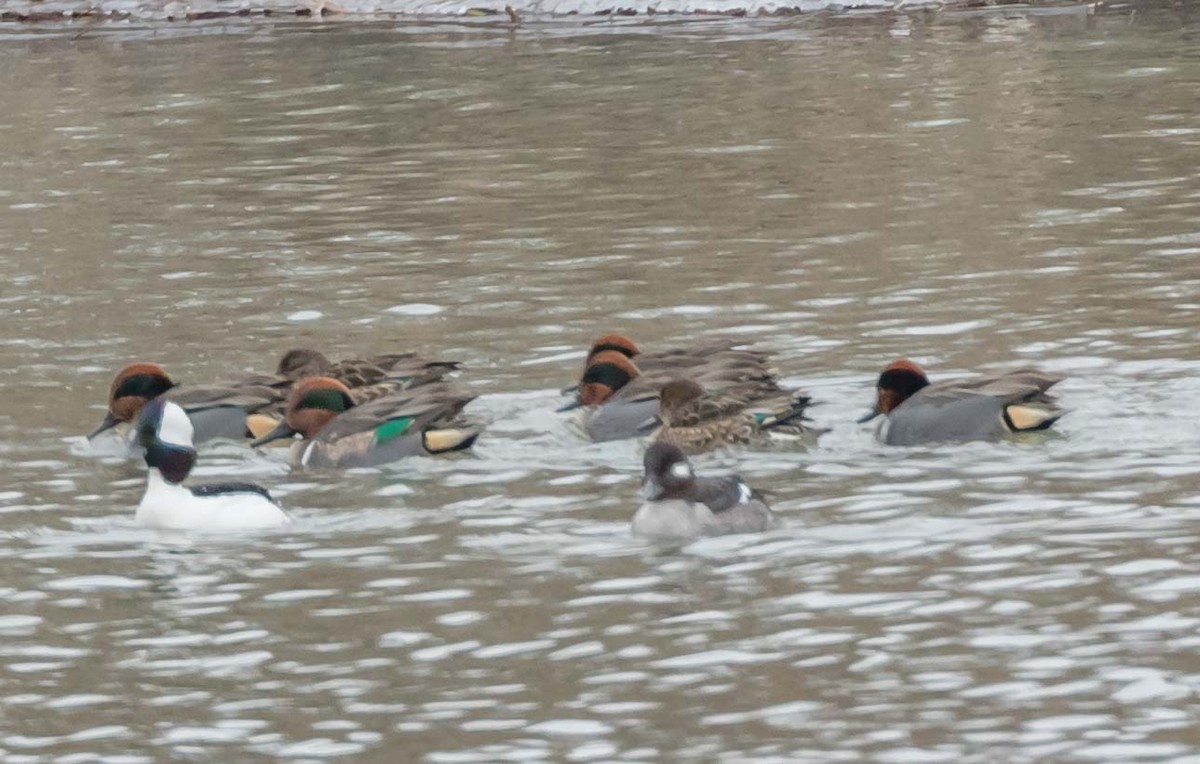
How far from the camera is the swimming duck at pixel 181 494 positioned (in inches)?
486

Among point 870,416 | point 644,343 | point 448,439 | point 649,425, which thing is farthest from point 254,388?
point 870,416

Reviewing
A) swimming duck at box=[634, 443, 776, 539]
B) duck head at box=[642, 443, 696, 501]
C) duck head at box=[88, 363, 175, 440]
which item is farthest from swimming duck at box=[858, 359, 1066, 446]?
duck head at box=[88, 363, 175, 440]

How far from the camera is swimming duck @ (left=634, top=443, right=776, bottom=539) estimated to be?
38.5 feet

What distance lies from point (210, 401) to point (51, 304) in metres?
4.44

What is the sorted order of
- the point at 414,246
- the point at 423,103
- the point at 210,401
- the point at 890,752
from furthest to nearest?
the point at 423,103, the point at 414,246, the point at 210,401, the point at 890,752

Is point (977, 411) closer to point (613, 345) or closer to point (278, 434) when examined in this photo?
point (613, 345)

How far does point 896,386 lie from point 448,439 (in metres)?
2.32

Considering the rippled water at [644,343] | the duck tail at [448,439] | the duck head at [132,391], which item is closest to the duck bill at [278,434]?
the rippled water at [644,343]

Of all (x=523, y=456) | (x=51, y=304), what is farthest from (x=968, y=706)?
(x=51, y=304)

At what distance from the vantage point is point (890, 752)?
8789 millimetres

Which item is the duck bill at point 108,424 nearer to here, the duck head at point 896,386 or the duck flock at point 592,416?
the duck flock at point 592,416

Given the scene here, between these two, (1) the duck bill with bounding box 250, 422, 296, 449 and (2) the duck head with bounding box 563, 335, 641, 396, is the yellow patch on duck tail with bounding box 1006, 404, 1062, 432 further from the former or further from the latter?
(1) the duck bill with bounding box 250, 422, 296, 449

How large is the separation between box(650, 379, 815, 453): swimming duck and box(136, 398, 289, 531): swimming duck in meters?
2.29

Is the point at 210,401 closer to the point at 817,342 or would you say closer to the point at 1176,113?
the point at 817,342
